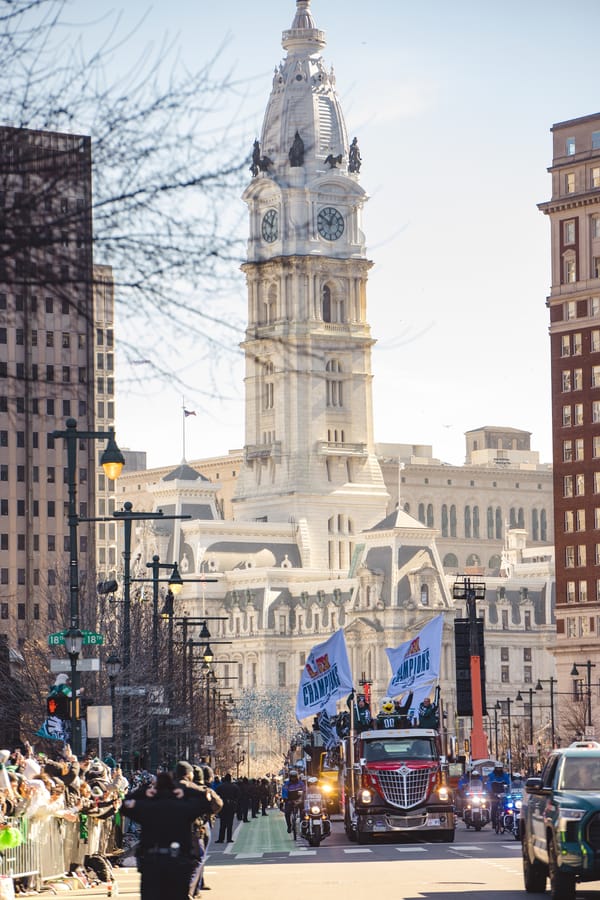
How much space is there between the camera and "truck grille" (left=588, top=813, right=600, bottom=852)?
29.2 metres

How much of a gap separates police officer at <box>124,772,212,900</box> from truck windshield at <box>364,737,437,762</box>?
27384 mm

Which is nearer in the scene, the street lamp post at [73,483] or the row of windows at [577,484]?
the street lamp post at [73,483]

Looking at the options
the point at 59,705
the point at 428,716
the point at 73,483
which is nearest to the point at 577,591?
the point at 428,716

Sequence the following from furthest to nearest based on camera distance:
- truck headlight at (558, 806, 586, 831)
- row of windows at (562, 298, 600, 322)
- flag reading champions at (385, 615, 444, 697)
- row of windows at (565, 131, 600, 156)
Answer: row of windows at (565, 131, 600, 156), row of windows at (562, 298, 600, 322), flag reading champions at (385, 615, 444, 697), truck headlight at (558, 806, 586, 831)

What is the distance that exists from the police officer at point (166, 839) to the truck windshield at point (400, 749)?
27384mm

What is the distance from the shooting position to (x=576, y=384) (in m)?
162

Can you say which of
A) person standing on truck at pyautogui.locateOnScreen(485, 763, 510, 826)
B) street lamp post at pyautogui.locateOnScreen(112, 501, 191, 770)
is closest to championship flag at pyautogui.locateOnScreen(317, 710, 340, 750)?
person standing on truck at pyautogui.locateOnScreen(485, 763, 510, 826)

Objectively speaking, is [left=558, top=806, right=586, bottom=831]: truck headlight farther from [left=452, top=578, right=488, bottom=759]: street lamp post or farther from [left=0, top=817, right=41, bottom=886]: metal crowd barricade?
[left=452, top=578, right=488, bottom=759]: street lamp post

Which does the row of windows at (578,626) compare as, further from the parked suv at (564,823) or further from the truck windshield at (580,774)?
the truck windshield at (580,774)

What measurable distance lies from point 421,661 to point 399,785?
1491 centimetres

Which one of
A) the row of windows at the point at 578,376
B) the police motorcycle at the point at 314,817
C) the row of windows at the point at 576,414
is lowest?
the police motorcycle at the point at 314,817

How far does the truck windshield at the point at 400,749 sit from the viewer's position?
166 feet

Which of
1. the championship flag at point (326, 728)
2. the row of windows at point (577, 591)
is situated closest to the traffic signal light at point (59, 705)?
the championship flag at point (326, 728)

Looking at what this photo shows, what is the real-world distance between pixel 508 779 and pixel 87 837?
98.8 ft
